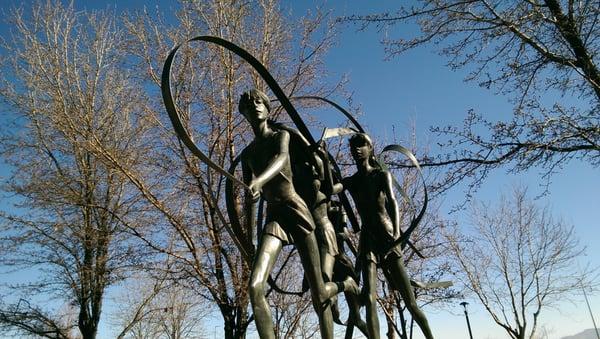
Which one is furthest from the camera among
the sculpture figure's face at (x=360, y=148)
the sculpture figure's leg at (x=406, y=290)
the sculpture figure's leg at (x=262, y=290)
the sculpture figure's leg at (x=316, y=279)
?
the sculpture figure's face at (x=360, y=148)

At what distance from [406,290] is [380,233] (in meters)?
0.59

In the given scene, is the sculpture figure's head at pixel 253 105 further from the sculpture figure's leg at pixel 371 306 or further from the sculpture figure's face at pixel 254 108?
the sculpture figure's leg at pixel 371 306

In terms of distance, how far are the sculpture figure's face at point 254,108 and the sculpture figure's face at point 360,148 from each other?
3.87 ft

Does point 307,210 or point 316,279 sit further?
point 307,210

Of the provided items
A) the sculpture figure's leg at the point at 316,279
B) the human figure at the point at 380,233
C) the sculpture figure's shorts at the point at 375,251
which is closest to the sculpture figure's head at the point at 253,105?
the sculpture figure's leg at the point at 316,279

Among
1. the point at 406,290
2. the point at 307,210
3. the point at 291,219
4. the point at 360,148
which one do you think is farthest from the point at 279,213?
the point at 406,290

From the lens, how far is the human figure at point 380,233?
4363mm

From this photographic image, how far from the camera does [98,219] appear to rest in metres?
14.5

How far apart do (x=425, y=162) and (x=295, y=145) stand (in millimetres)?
5583

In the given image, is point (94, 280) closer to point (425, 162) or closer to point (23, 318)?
point (23, 318)

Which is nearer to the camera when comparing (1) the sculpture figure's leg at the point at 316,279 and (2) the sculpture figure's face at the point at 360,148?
(1) the sculpture figure's leg at the point at 316,279

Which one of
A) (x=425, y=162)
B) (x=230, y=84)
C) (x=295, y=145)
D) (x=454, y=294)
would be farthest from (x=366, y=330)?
(x=454, y=294)

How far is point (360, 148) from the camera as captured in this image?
4730 mm

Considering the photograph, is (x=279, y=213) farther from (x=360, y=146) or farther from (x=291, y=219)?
(x=360, y=146)
